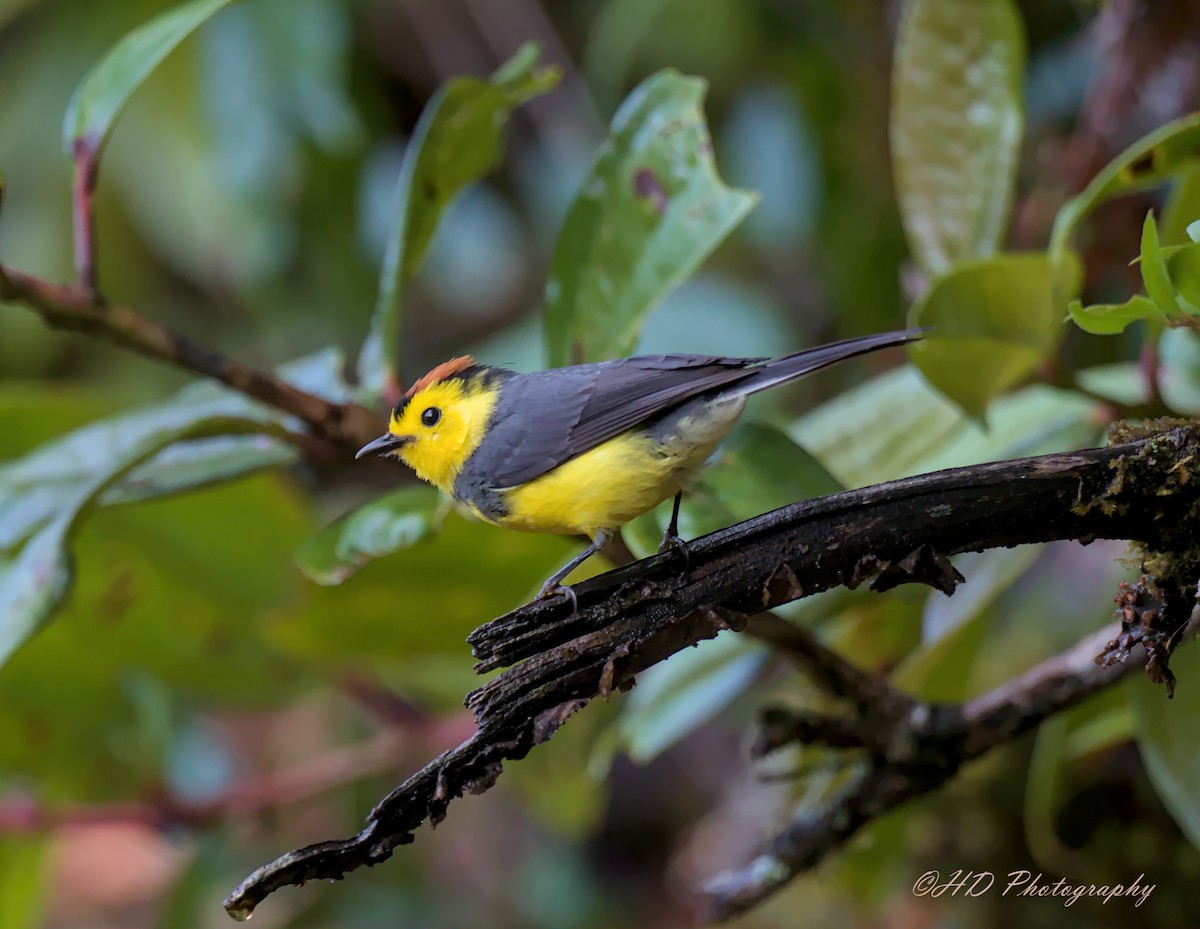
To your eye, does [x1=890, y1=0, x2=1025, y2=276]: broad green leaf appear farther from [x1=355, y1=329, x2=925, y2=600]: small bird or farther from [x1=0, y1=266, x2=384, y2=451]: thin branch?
[x1=0, y1=266, x2=384, y2=451]: thin branch

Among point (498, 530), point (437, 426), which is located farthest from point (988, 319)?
point (498, 530)

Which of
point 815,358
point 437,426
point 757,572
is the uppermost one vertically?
point 437,426

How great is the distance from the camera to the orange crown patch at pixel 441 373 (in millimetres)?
1018

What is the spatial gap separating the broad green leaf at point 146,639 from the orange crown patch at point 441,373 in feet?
1.65

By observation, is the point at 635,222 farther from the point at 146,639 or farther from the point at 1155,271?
the point at 146,639

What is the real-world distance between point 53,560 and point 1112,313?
2.59 ft

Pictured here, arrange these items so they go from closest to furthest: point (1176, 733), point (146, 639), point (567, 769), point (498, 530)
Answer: point (1176, 733) → point (498, 530) → point (146, 639) → point (567, 769)

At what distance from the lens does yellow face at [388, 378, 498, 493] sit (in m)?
0.99

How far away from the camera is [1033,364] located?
0.99 metres

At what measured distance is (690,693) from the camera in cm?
118

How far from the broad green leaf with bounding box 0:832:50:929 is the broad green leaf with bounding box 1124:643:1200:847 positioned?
55.0 inches

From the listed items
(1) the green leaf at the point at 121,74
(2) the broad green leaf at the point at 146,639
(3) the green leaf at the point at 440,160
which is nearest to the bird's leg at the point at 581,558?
(3) the green leaf at the point at 440,160

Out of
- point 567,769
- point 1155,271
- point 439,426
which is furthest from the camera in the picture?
point 567,769

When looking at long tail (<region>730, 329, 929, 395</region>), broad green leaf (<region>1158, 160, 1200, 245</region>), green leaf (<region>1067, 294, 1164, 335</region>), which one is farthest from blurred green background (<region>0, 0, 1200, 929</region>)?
green leaf (<region>1067, 294, 1164, 335</region>)
